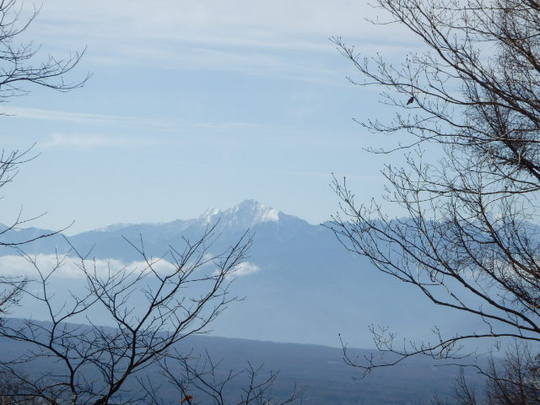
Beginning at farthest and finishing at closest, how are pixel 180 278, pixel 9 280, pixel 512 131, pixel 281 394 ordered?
pixel 281 394 → pixel 9 280 → pixel 512 131 → pixel 180 278

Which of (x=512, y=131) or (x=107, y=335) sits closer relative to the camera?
(x=107, y=335)

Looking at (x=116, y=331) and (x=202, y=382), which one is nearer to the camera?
(x=116, y=331)

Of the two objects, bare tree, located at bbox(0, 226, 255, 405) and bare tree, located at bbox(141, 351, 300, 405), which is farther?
bare tree, located at bbox(141, 351, 300, 405)

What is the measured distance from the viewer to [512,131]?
7.56 metres

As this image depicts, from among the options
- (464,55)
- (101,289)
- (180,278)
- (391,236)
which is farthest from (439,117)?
(101,289)

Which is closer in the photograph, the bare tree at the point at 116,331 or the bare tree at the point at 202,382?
the bare tree at the point at 116,331

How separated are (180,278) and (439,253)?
2611 mm

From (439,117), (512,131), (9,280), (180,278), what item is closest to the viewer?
(180,278)

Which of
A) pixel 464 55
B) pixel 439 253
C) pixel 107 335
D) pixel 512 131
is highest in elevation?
pixel 464 55

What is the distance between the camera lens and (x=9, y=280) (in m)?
9.11

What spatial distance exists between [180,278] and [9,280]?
3.22 m

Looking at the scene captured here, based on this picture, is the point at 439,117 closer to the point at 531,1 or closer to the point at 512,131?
the point at 512,131

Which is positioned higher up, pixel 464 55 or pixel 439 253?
pixel 464 55

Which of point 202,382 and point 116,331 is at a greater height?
point 116,331
